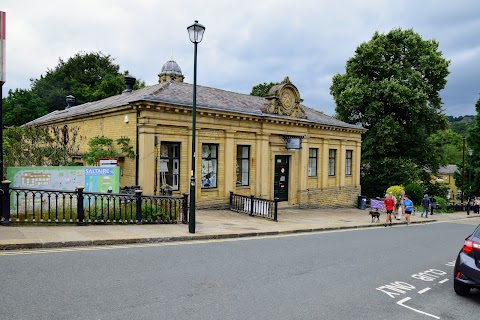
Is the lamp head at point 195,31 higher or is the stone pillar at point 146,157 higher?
the lamp head at point 195,31

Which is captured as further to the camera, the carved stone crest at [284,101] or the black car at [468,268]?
the carved stone crest at [284,101]

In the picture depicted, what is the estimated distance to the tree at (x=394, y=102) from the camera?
3453 centimetres

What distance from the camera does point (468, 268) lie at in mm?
6594

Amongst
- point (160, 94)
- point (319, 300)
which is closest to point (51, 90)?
point (160, 94)

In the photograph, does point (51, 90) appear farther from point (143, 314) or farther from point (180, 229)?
point (143, 314)

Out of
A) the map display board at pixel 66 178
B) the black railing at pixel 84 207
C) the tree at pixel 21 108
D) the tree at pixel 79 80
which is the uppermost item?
the tree at pixel 79 80

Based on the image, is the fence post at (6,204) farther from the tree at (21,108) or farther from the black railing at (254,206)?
the tree at (21,108)

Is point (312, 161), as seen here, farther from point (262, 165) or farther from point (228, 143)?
point (228, 143)

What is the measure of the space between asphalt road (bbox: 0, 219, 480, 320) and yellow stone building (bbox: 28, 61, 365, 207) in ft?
25.5

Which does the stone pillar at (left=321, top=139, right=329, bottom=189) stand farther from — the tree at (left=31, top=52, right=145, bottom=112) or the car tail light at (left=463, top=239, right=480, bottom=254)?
the tree at (left=31, top=52, right=145, bottom=112)

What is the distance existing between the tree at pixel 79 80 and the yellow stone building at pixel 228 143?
22.9m

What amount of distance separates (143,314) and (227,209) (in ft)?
47.2

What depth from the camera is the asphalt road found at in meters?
5.45

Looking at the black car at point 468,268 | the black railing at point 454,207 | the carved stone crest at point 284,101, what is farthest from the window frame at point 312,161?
the black car at point 468,268
